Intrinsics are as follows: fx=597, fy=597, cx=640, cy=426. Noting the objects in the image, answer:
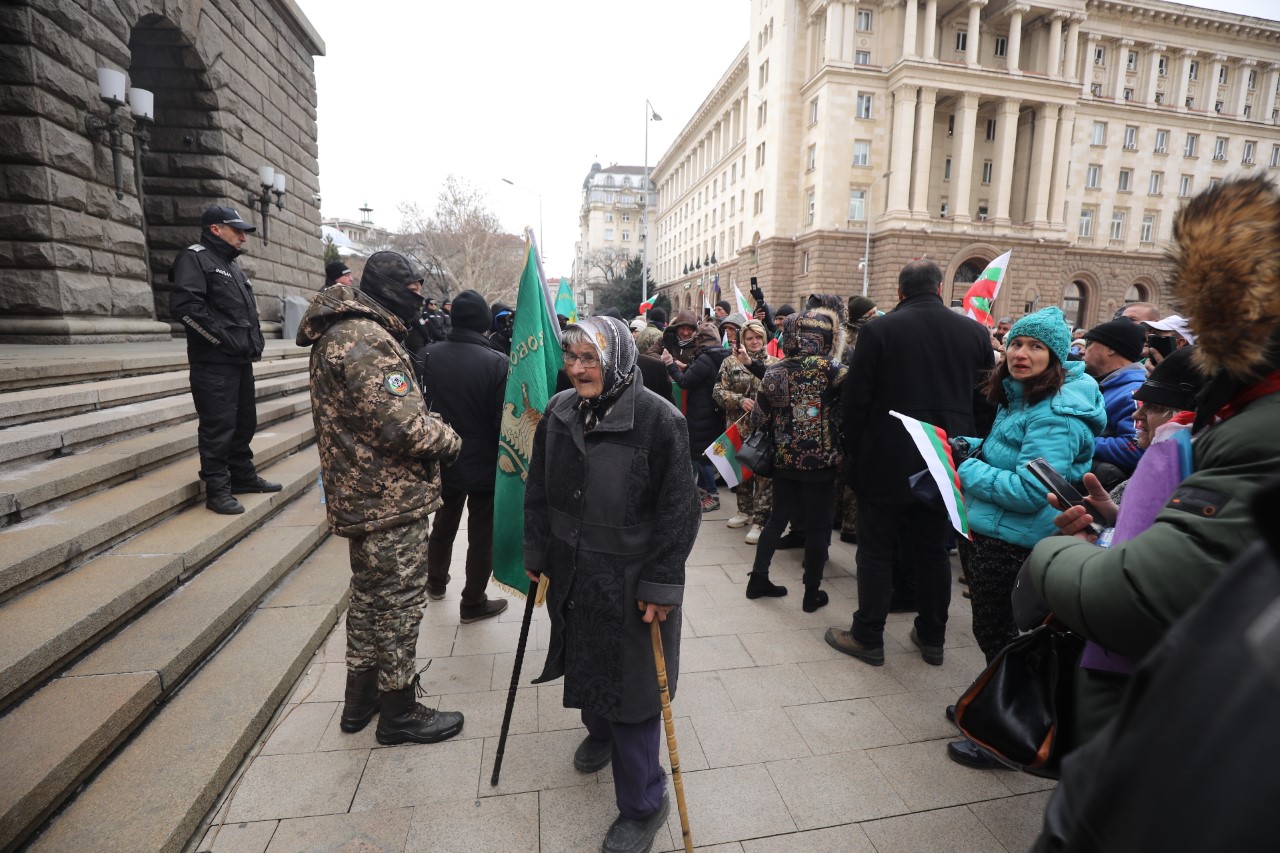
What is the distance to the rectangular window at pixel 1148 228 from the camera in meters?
44.8

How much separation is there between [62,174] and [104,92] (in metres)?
1.06

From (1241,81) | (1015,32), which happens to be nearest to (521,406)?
(1015,32)

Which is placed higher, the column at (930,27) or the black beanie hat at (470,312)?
the column at (930,27)

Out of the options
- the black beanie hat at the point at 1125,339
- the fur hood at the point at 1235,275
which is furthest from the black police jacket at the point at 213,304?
the black beanie hat at the point at 1125,339

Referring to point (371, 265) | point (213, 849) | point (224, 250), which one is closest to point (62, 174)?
point (224, 250)

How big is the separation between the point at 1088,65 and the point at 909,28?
17215 mm

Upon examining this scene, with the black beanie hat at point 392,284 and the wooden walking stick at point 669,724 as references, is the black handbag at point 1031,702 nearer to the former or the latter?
the wooden walking stick at point 669,724

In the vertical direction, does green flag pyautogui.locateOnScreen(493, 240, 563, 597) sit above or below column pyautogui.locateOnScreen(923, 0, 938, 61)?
below

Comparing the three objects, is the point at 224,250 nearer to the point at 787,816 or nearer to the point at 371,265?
the point at 371,265

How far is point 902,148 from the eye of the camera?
121 feet

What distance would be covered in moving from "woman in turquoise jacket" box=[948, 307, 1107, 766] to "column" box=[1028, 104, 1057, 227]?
46044mm

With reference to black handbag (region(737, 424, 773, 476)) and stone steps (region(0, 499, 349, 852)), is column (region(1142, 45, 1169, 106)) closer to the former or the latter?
black handbag (region(737, 424, 773, 476))

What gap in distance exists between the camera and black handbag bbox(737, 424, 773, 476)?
4.35 meters

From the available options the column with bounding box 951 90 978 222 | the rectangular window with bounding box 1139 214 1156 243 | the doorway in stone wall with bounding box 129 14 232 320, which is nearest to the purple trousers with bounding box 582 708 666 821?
the doorway in stone wall with bounding box 129 14 232 320
